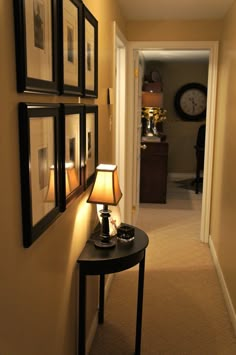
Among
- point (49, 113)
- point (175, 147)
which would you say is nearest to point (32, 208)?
point (49, 113)

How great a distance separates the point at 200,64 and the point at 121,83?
4138 mm

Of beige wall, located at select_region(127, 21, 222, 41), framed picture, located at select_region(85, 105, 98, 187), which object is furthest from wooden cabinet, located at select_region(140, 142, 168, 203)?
framed picture, located at select_region(85, 105, 98, 187)

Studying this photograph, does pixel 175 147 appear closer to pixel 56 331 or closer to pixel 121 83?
pixel 121 83

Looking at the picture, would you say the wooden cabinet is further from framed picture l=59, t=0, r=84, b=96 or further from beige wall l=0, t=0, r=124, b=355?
framed picture l=59, t=0, r=84, b=96

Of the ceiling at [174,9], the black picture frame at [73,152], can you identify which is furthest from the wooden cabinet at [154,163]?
the black picture frame at [73,152]

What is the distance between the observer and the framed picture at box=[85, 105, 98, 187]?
2.05 metres

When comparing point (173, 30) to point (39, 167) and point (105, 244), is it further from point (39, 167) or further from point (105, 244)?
point (39, 167)

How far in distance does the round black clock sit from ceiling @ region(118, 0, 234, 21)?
3.87 metres

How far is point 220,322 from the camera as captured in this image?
8.82 feet

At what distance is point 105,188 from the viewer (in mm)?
2010

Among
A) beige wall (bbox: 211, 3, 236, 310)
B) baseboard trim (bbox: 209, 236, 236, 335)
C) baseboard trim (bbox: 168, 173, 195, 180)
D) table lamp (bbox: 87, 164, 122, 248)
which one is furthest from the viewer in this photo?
baseboard trim (bbox: 168, 173, 195, 180)

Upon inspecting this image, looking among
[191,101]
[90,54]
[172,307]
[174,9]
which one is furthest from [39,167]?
[191,101]

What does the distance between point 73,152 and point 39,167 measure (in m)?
0.45

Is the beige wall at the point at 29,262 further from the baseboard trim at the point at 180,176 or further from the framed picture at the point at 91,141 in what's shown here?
the baseboard trim at the point at 180,176
